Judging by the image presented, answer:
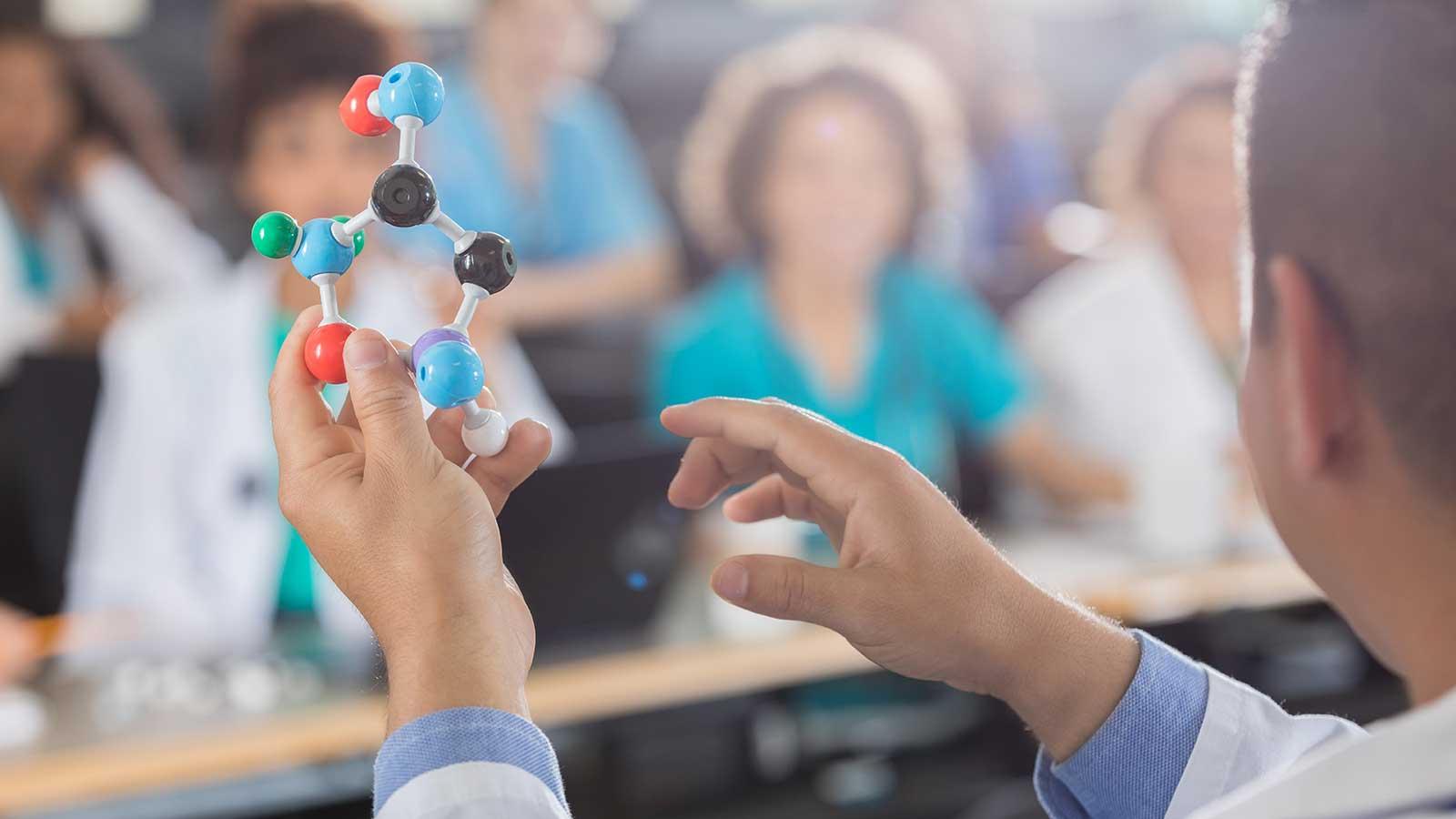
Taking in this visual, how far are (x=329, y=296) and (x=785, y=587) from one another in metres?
0.23

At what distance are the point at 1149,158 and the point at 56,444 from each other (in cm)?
198

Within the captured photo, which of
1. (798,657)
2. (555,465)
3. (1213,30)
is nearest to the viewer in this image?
(555,465)

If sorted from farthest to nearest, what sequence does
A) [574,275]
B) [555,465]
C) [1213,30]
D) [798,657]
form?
[1213,30] < [574,275] < [798,657] < [555,465]

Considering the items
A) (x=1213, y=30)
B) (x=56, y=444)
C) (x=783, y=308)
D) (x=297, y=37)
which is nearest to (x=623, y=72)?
(x=783, y=308)

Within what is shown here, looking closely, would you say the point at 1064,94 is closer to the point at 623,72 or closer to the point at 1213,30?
the point at 1213,30

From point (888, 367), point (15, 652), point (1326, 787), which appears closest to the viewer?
point (1326, 787)

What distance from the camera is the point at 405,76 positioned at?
53 cm

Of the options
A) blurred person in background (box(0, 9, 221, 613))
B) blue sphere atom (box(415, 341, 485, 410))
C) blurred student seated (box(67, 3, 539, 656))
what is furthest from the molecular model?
blurred person in background (box(0, 9, 221, 613))

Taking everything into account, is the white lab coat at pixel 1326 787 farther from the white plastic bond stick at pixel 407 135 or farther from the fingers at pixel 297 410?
the white plastic bond stick at pixel 407 135

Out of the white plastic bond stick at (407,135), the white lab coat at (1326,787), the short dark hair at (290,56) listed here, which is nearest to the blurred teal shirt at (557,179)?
the short dark hair at (290,56)

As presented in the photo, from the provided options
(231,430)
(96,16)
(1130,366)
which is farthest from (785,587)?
(1130,366)

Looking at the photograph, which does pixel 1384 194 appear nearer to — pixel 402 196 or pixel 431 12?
pixel 402 196

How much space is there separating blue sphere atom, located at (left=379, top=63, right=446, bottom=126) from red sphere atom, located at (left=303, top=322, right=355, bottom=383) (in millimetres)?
92

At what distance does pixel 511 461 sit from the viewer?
586 millimetres
